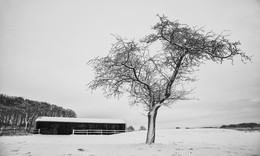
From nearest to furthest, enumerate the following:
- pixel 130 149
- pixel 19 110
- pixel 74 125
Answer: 1. pixel 130 149
2. pixel 74 125
3. pixel 19 110

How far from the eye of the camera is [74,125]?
3878 centimetres

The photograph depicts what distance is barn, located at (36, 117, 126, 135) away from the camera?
120 ft

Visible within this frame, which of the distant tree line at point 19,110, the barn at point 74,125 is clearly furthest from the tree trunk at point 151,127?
the distant tree line at point 19,110

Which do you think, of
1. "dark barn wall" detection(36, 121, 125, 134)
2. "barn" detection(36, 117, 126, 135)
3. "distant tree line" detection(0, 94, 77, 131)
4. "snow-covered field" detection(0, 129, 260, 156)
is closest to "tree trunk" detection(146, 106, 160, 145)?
"snow-covered field" detection(0, 129, 260, 156)

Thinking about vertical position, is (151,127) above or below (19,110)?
above

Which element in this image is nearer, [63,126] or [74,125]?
[63,126]

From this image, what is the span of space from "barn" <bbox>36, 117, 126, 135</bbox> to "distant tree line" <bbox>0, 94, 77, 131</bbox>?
1004 inches

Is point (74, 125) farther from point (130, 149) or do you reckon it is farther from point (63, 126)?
point (130, 149)

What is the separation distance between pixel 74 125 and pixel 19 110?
3858cm

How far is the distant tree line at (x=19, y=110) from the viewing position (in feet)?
206

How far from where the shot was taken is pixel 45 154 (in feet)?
23.4

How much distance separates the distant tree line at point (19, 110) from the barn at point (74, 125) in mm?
25495

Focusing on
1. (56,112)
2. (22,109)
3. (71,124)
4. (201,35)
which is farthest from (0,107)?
(201,35)

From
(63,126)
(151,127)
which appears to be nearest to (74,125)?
(63,126)
